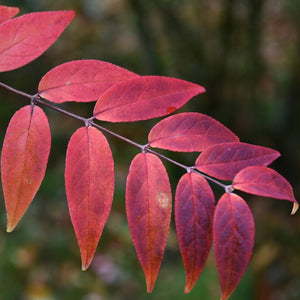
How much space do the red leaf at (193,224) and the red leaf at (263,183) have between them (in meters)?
0.06

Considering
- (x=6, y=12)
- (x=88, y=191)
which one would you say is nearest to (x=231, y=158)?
(x=88, y=191)

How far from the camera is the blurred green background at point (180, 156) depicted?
266cm

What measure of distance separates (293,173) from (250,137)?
1.65 feet

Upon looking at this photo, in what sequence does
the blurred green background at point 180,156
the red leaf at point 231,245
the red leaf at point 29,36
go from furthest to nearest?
the blurred green background at point 180,156 < the red leaf at point 29,36 < the red leaf at point 231,245

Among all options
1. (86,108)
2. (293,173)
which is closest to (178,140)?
(293,173)

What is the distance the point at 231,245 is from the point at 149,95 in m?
0.30

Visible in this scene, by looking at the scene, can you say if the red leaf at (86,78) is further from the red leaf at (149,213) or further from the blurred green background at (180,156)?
the blurred green background at (180,156)

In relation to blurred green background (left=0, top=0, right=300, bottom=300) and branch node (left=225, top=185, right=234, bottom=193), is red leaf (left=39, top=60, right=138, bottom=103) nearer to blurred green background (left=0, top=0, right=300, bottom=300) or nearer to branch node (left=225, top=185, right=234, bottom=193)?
branch node (left=225, top=185, right=234, bottom=193)

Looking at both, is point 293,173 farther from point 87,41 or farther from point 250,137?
point 87,41

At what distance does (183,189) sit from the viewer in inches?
26.1

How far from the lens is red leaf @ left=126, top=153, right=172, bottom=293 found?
637mm

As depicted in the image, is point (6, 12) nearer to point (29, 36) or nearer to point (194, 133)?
point (29, 36)

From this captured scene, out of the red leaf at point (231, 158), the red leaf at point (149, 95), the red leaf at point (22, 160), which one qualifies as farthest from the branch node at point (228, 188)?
the red leaf at point (22, 160)

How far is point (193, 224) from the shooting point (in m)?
0.64
